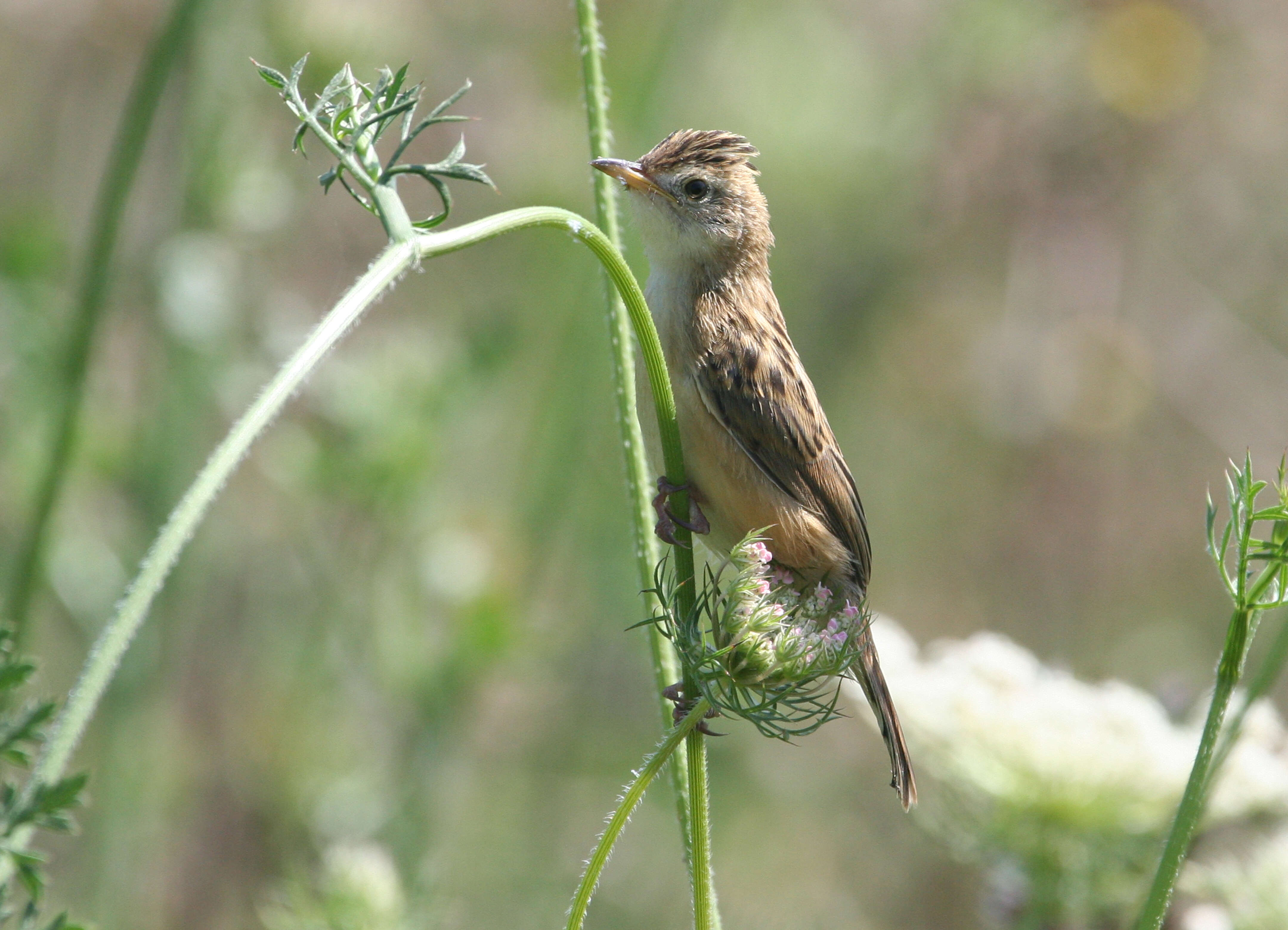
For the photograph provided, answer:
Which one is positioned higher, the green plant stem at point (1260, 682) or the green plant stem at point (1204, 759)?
the green plant stem at point (1260, 682)

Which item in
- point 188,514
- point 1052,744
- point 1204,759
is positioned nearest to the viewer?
point 188,514

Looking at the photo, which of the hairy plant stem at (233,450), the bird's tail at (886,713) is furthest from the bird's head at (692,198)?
the hairy plant stem at (233,450)

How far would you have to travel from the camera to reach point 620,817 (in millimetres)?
2111

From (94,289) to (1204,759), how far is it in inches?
124

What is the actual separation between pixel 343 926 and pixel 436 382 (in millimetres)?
2779

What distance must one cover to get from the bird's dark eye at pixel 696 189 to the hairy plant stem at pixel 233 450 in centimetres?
207

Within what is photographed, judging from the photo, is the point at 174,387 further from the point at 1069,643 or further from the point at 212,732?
the point at 1069,643

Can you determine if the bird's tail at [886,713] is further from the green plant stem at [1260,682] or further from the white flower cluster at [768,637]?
the green plant stem at [1260,682]

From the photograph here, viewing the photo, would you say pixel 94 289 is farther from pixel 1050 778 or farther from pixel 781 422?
pixel 1050 778

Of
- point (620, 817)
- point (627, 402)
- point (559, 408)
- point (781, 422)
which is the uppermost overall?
point (559, 408)

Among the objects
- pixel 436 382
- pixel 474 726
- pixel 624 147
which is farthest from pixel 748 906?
pixel 624 147

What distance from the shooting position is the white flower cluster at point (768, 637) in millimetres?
2340

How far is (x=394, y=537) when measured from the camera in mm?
5934

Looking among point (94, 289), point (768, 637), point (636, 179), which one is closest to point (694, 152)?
point (636, 179)
